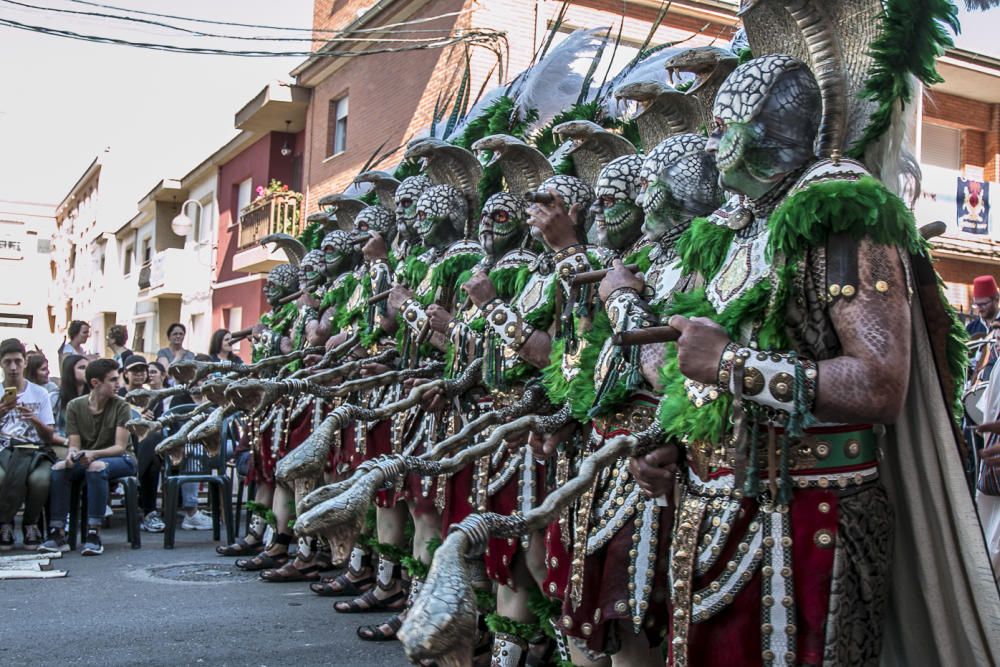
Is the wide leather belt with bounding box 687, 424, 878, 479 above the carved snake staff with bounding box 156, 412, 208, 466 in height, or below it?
below

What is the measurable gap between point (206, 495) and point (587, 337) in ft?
25.6

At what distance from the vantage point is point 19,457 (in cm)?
767

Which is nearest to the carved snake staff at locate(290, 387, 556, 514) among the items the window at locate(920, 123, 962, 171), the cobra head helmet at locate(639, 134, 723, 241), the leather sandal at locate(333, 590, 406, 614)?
the cobra head helmet at locate(639, 134, 723, 241)

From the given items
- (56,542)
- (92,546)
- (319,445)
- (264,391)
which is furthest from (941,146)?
(319,445)

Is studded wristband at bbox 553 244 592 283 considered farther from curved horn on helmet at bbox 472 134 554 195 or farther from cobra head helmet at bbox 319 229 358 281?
cobra head helmet at bbox 319 229 358 281

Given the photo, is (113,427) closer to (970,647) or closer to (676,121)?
(676,121)

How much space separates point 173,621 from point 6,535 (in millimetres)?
3216

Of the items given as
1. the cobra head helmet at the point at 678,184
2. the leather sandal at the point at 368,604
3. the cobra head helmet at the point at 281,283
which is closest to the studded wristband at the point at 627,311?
the cobra head helmet at the point at 678,184

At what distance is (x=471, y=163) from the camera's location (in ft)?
16.8

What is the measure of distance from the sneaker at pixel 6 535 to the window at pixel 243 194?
13828mm

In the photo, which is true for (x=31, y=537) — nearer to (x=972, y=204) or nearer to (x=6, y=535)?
(x=6, y=535)

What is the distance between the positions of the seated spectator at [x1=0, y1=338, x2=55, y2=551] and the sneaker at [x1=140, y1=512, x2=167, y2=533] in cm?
120

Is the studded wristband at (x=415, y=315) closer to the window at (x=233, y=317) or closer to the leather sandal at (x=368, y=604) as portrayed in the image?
the leather sandal at (x=368, y=604)

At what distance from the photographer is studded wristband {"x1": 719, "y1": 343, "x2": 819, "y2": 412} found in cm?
213
